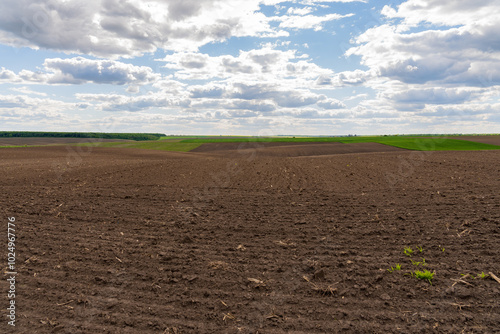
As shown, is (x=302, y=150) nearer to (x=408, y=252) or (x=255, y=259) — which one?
(x=408, y=252)

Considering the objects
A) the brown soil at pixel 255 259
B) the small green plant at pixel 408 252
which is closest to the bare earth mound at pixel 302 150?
the brown soil at pixel 255 259

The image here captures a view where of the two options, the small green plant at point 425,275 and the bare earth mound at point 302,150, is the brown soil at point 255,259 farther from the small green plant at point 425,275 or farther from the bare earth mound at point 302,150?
the bare earth mound at point 302,150

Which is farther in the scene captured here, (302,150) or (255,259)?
(302,150)

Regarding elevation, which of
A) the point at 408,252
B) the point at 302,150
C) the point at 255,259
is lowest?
the point at 255,259

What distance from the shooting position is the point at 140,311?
5430 mm

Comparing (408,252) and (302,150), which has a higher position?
(302,150)

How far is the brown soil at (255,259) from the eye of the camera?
5215 millimetres

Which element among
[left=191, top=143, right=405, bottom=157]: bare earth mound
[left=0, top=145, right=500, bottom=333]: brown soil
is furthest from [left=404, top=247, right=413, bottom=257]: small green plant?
[left=191, top=143, right=405, bottom=157]: bare earth mound

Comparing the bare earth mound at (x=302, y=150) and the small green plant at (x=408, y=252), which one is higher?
the bare earth mound at (x=302, y=150)

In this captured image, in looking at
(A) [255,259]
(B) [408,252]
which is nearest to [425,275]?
(B) [408,252]

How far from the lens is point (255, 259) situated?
7.39 metres

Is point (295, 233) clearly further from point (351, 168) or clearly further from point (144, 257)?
point (351, 168)

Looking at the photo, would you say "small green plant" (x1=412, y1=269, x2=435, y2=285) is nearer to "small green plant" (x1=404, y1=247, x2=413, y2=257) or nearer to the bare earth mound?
"small green plant" (x1=404, y1=247, x2=413, y2=257)

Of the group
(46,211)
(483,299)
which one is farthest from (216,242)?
(46,211)
